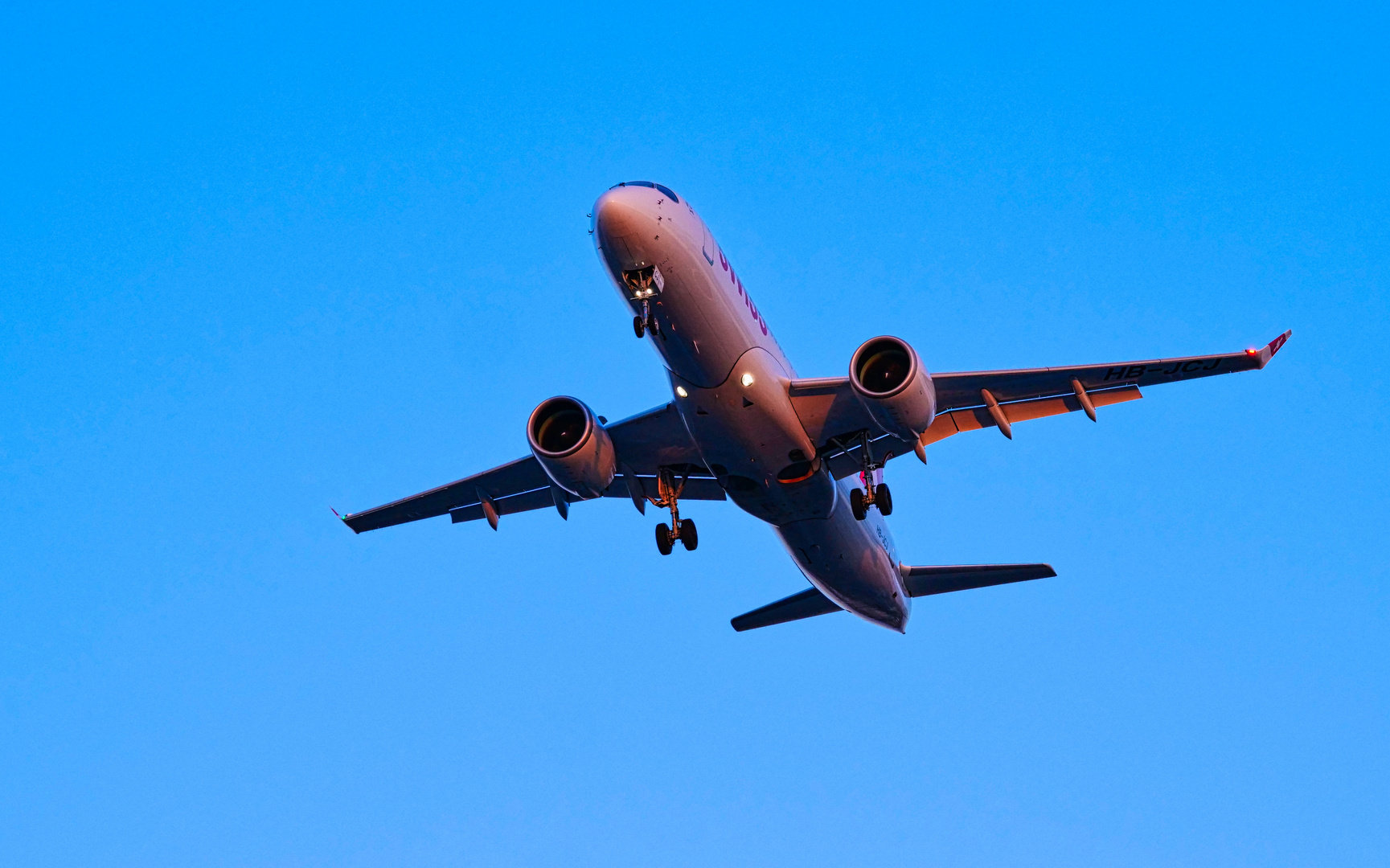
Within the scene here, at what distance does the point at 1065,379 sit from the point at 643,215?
955 cm

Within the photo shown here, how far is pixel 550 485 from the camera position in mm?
32062

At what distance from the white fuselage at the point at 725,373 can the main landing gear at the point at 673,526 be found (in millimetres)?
1274

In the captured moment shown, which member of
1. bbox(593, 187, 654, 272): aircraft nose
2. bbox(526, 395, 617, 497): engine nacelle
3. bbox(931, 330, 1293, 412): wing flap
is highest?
bbox(931, 330, 1293, 412): wing flap

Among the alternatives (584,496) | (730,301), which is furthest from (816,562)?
(730,301)

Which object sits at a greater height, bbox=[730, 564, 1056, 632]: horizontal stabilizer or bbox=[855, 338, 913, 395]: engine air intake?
bbox=[730, 564, 1056, 632]: horizontal stabilizer

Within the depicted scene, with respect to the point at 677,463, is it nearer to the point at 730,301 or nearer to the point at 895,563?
the point at 730,301

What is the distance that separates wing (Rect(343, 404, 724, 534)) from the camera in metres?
28.6

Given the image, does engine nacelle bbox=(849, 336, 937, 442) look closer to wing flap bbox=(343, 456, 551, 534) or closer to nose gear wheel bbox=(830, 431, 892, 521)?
nose gear wheel bbox=(830, 431, 892, 521)

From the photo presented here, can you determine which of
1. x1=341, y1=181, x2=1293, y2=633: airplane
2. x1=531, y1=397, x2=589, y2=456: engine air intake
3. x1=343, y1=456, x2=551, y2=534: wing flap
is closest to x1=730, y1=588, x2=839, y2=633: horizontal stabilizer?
x1=341, y1=181, x2=1293, y2=633: airplane

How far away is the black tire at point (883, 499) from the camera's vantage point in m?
28.4

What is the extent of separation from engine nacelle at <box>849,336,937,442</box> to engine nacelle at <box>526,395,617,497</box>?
5263 mm

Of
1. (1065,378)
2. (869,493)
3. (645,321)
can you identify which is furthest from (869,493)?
(645,321)

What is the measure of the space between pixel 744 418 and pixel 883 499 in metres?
4.01

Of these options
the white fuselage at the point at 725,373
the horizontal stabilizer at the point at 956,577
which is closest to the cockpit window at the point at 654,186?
the white fuselage at the point at 725,373
